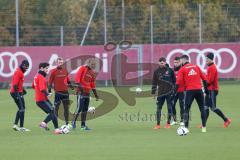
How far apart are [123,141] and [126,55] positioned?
24.1 metres

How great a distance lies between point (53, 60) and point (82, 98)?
20.6m

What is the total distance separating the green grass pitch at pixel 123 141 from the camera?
1471cm

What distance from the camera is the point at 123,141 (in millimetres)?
17297

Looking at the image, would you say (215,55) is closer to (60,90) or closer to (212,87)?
(212,87)

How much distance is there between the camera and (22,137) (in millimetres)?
18703

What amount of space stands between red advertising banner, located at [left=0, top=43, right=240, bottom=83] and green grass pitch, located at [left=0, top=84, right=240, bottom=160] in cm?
1561

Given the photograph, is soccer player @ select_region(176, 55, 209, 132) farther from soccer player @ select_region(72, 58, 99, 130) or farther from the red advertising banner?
the red advertising banner

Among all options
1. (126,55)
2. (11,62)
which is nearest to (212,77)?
(126,55)

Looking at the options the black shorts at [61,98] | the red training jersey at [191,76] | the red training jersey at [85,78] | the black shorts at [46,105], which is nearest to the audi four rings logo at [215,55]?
the red training jersey at [85,78]

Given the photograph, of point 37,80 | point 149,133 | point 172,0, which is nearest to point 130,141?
point 149,133

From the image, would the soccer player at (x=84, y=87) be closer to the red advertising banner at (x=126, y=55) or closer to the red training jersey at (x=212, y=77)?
the red training jersey at (x=212, y=77)

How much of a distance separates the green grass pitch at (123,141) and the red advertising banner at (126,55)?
1561 cm

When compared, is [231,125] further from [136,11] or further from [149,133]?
[136,11]

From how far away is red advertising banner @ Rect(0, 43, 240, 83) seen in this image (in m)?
40.7
